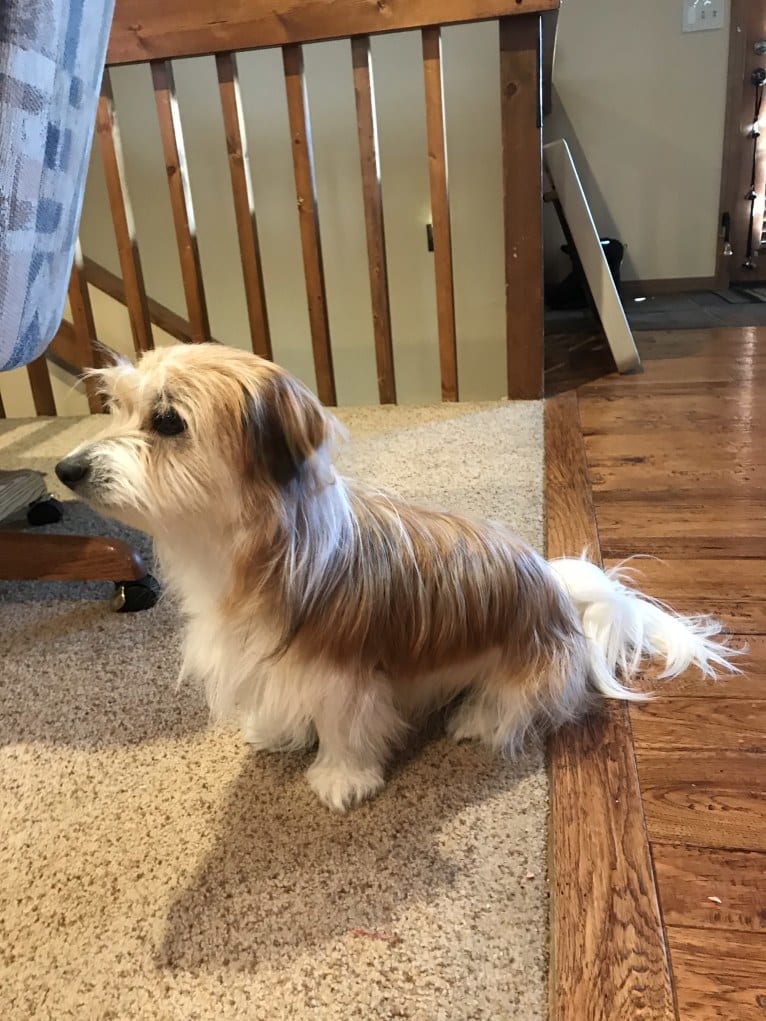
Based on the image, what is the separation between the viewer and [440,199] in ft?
6.53

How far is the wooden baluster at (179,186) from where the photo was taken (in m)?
2.02

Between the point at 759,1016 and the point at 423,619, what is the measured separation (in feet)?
1.44

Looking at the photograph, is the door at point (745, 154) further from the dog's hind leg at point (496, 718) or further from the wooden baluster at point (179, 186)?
the dog's hind leg at point (496, 718)

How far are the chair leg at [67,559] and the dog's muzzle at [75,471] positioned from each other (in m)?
0.50

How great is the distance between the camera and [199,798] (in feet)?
2.78

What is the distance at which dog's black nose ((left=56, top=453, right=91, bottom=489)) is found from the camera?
2.36ft

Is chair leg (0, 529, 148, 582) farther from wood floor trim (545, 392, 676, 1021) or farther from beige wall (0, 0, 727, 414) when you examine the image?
beige wall (0, 0, 727, 414)

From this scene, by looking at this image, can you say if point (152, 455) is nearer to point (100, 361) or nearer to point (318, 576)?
point (318, 576)

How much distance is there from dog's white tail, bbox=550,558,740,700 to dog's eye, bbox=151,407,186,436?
0.53 m

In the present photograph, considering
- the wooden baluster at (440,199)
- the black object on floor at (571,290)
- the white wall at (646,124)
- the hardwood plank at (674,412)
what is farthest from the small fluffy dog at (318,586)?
the white wall at (646,124)

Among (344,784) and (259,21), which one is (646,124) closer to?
(259,21)

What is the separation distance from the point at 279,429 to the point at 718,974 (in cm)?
59

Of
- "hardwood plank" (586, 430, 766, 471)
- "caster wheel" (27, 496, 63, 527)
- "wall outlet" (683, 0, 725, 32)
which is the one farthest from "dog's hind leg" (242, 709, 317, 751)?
"wall outlet" (683, 0, 725, 32)

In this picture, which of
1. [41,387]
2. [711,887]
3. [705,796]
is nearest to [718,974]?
[711,887]
